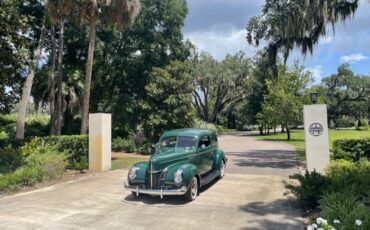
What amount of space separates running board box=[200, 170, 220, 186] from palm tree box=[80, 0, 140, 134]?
752 centimetres

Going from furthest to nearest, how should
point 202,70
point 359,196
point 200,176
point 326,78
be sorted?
point 326,78 → point 202,70 → point 200,176 → point 359,196

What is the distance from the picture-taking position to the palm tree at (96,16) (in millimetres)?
15250

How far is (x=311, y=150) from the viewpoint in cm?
1045

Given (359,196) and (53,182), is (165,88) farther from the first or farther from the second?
(359,196)

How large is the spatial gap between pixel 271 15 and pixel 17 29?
10732 millimetres

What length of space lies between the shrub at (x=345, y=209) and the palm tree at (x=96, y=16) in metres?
11.7

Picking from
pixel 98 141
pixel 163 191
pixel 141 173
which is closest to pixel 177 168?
pixel 163 191

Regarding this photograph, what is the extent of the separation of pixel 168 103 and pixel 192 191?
39.5 ft

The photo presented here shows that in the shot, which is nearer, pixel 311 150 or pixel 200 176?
pixel 200 176

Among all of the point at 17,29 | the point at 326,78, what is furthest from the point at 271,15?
the point at 326,78

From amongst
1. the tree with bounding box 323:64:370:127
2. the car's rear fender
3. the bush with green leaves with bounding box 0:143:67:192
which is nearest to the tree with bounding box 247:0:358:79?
the car's rear fender

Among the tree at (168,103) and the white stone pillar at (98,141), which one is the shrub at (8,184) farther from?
the tree at (168,103)

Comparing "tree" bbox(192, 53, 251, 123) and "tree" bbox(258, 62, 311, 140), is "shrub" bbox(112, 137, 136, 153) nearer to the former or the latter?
"tree" bbox(258, 62, 311, 140)

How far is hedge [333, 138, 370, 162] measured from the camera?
1197cm
